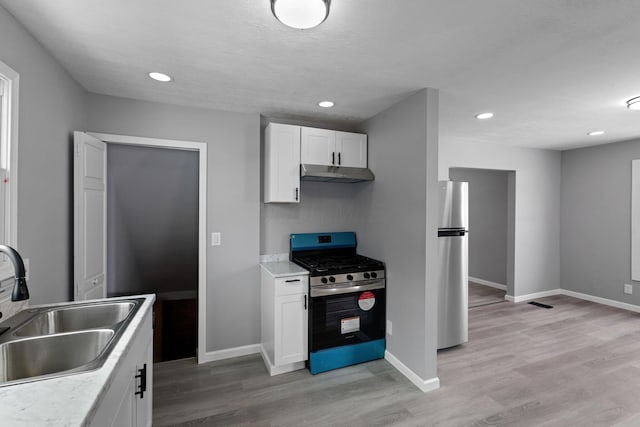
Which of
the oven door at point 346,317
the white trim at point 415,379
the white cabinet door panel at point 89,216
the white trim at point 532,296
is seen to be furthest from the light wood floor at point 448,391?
the white trim at point 532,296

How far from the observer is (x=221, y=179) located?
116 inches

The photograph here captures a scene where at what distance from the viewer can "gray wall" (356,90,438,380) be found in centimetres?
241

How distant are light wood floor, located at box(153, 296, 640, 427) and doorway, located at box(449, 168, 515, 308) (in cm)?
198

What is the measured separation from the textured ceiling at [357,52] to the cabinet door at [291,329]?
1870 mm

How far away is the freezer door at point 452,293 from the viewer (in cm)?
312

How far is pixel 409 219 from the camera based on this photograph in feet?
8.52

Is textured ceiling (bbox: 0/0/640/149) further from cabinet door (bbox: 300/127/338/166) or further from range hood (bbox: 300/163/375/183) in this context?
range hood (bbox: 300/163/375/183)

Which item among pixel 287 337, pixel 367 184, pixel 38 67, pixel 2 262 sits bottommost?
pixel 287 337

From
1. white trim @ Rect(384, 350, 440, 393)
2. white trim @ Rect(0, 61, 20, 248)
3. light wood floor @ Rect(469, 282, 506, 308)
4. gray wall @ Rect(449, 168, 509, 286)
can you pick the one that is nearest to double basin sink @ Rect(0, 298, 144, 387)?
white trim @ Rect(0, 61, 20, 248)

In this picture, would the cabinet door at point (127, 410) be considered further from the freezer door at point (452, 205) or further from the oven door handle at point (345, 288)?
the freezer door at point (452, 205)

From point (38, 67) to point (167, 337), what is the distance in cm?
307

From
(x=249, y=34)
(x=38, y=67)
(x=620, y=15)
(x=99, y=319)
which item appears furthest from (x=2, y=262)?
(x=620, y=15)

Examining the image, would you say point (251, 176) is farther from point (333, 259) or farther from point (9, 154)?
point (9, 154)

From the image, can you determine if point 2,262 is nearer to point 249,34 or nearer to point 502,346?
point 249,34
